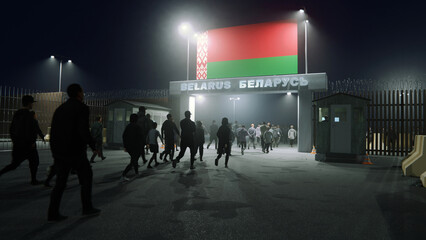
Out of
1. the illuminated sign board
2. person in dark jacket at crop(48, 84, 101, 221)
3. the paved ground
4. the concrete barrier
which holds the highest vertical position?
the illuminated sign board

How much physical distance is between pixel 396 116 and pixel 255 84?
763 cm

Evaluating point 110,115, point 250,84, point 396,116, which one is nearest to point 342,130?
point 396,116

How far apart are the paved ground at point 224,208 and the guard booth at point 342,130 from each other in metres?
4.26

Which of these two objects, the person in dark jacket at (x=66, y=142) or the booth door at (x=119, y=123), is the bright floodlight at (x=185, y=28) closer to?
the booth door at (x=119, y=123)

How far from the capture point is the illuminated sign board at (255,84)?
617 inches

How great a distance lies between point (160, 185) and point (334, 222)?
3.89 meters

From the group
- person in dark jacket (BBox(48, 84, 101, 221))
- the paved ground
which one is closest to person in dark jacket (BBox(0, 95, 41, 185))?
the paved ground

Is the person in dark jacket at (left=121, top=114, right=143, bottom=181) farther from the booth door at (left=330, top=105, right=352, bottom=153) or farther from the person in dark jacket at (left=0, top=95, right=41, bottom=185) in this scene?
the booth door at (left=330, top=105, right=352, bottom=153)

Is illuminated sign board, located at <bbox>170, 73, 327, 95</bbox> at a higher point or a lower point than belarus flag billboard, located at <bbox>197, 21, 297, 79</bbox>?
lower

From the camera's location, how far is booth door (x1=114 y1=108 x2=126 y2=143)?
17.5 m

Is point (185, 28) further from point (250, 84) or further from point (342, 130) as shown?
point (342, 130)

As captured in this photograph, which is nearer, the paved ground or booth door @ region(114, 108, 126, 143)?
the paved ground

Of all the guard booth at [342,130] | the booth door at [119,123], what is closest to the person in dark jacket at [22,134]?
the guard booth at [342,130]

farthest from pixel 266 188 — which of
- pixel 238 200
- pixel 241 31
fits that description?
pixel 241 31
